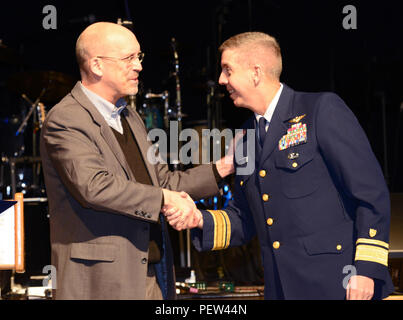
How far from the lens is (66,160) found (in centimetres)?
249

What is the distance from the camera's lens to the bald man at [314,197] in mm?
2164

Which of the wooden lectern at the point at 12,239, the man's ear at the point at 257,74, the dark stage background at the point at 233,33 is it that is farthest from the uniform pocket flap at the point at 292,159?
the dark stage background at the point at 233,33

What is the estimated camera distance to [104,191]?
7.89 ft

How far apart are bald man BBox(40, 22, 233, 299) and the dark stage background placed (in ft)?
11.3

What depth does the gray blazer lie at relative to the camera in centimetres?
240

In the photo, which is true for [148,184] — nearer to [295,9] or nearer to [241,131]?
[241,131]

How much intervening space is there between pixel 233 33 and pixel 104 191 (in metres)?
5.19

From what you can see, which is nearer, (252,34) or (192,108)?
(252,34)

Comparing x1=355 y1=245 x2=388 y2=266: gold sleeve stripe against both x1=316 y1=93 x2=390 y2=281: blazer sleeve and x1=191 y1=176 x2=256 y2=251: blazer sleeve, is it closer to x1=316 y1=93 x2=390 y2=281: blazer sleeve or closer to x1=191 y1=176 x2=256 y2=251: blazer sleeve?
x1=316 y1=93 x2=390 y2=281: blazer sleeve

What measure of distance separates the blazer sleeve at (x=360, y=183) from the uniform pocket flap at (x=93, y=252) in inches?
41.5

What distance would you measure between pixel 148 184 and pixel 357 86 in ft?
15.3

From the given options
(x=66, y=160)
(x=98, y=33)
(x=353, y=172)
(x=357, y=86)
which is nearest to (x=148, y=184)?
(x=66, y=160)

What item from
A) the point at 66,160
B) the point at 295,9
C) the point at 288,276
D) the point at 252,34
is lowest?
the point at 288,276

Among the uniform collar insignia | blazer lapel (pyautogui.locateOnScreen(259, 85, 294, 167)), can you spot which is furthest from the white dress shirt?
the uniform collar insignia
